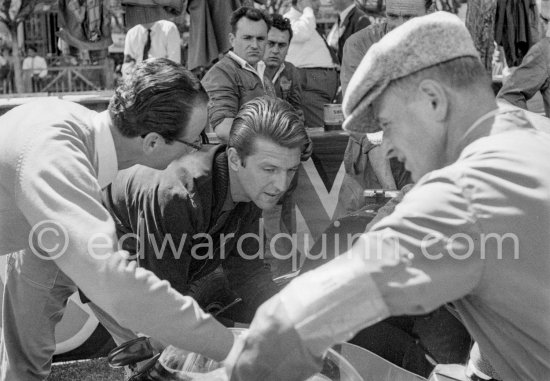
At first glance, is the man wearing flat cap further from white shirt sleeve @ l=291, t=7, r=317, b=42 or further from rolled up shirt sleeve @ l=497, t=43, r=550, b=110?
white shirt sleeve @ l=291, t=7, r=317, b=42

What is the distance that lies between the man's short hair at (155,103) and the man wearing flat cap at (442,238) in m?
1.00

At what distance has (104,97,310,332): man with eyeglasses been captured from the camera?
306 cm

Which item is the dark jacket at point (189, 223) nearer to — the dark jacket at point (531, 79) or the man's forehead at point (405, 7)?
the man's forehead at point (405, 7)

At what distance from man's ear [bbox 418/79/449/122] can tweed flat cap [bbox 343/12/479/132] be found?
3cm

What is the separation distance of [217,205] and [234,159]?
186 mm

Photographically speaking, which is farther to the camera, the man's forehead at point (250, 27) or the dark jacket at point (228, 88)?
the man's forehead at point (250, 27)

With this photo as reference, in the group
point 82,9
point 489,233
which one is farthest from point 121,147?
point 82,9

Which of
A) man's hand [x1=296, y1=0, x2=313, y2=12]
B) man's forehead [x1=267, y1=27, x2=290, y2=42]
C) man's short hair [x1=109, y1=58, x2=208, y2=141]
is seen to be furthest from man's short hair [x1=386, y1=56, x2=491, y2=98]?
man's hand [x1=296, y1=0, x2=313, y2=12]

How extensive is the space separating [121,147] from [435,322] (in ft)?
3.34

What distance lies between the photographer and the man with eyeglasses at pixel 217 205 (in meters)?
3.06

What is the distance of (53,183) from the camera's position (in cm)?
201

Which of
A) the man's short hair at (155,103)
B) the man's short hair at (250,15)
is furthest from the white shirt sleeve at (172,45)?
the man's short hair at (155,103)

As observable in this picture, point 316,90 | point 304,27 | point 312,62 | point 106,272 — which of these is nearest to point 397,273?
point 106,272

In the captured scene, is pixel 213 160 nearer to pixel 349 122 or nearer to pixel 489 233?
pixel 349 122
